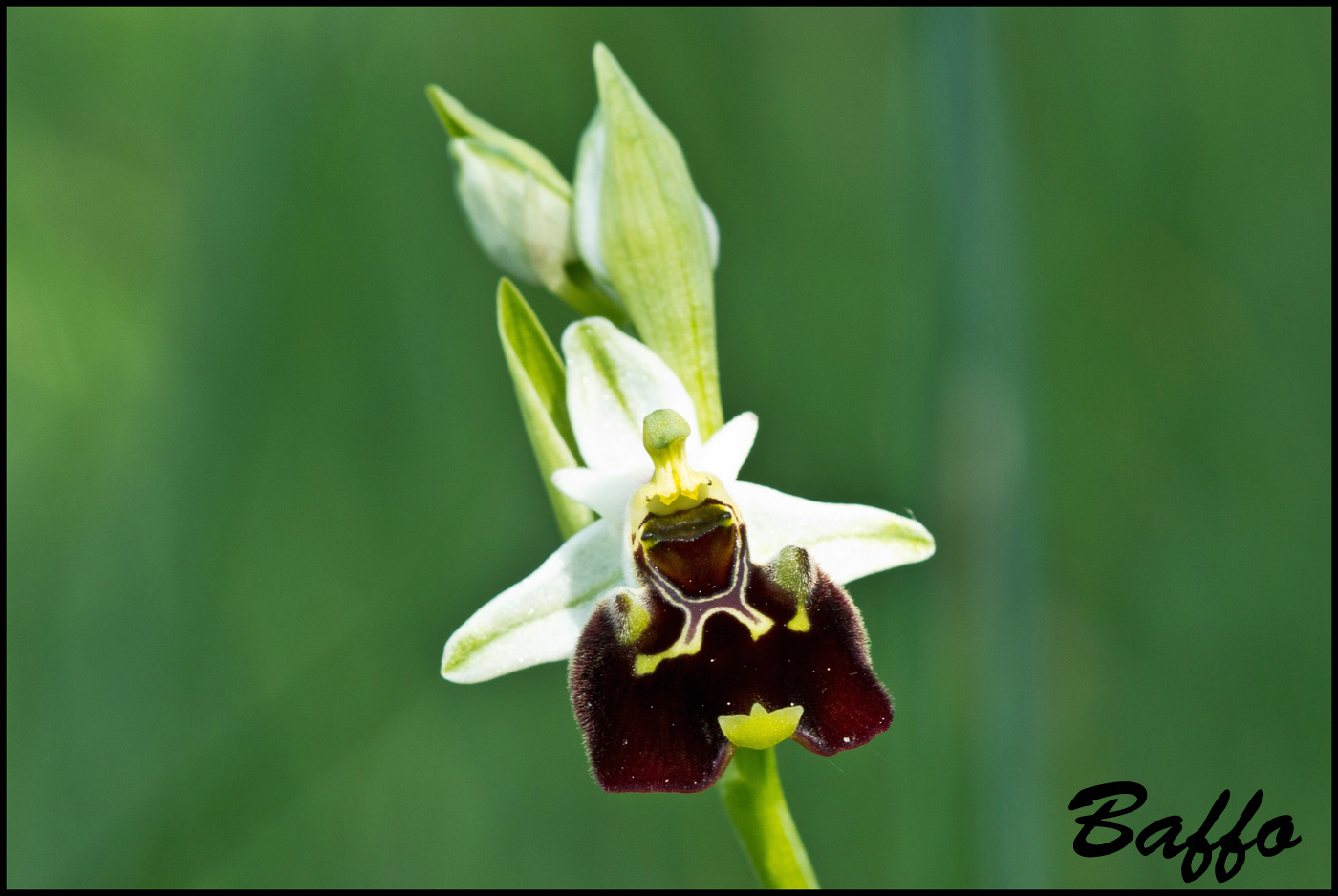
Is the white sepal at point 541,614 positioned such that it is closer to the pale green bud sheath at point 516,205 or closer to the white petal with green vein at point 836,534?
the white petal with green vein at point 836,534

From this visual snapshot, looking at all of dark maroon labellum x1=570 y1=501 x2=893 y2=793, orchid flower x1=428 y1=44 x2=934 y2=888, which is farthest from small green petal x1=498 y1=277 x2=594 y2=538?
dark maroon labellum x1=570 y1=501 x2=893 y2=793

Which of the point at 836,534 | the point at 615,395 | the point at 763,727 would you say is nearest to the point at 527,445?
the point at 615,395

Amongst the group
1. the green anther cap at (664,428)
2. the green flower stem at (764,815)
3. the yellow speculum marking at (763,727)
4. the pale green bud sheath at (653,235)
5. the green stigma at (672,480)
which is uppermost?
the pale green bud sheath at (653,235)

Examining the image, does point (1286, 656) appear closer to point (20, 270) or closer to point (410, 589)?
point (410, 589)

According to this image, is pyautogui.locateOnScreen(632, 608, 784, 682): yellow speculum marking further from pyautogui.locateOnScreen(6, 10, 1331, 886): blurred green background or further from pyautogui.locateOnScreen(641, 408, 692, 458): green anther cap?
pyautogui.locateOnScreen(6, 10, 1331, 886): blurred green background

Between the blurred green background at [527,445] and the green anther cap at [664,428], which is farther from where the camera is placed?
the blurred green background at [527,445]

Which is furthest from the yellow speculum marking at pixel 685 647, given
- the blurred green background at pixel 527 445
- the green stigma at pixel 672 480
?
the blurred green background at pixel 527 445
